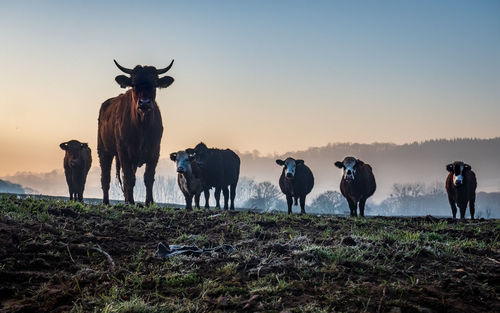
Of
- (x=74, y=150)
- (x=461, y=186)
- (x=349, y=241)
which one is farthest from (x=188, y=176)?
(x=349, y=241)

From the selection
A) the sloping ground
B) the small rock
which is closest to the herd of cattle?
the sloping ground

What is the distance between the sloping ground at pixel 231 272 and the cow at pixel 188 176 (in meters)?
8.60

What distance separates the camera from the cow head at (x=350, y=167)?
16.3 m

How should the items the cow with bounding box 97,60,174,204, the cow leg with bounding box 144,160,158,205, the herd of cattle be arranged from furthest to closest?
the cow leg with bounding box 144,160,158,205
the herd of cattle
the cow with bounding box 97,60,174,204

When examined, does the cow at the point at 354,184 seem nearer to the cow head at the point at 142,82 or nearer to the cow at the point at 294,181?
the cow at the point at 294,181

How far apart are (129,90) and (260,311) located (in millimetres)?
9727

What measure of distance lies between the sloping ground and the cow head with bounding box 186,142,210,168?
9849 mm

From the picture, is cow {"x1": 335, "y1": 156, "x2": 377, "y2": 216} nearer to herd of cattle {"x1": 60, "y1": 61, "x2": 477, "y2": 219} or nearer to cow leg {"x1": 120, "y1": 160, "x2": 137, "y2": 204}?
herd of cattle {"x1": 60, "y1": 61, "x2": 477, "y2": 219}

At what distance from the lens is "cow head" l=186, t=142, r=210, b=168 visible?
1756 cm

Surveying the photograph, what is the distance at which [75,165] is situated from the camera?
18.8 meters

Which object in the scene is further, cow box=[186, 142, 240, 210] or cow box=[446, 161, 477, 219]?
cow box=[186, 142, 240, 210]

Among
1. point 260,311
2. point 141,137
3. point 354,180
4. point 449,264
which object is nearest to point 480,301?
point 449,264

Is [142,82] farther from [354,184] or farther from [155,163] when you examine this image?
[354,184]

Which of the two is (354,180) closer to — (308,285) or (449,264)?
(449,264)
